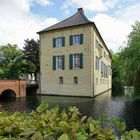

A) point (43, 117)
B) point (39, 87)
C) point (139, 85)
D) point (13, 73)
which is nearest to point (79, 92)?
point (39, 87)

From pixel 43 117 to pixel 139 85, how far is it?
56.8 ft

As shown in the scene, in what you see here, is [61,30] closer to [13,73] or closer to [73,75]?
[73,75]

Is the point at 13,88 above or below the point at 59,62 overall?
below

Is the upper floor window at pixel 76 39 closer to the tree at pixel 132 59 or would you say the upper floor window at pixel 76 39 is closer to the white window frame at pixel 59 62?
the white window frame at pixel 59 62

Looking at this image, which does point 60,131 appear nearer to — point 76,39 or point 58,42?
point 76,39

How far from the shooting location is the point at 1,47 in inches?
1729

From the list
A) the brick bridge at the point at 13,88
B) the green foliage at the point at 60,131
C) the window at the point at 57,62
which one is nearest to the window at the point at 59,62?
the window at the point at 57,62

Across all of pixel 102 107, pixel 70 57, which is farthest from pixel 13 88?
pixel 102 107

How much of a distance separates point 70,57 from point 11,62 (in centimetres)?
1798

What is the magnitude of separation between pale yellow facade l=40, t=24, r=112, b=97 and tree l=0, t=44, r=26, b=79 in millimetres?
10557

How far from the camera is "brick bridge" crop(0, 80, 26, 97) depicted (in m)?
26.6

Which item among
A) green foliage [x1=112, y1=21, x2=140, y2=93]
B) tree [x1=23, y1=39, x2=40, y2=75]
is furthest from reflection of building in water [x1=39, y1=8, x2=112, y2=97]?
tree [x1=23, y1=39, x2=40, y2=75]

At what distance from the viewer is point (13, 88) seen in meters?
27.6

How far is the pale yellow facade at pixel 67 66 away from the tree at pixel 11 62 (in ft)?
34.6
